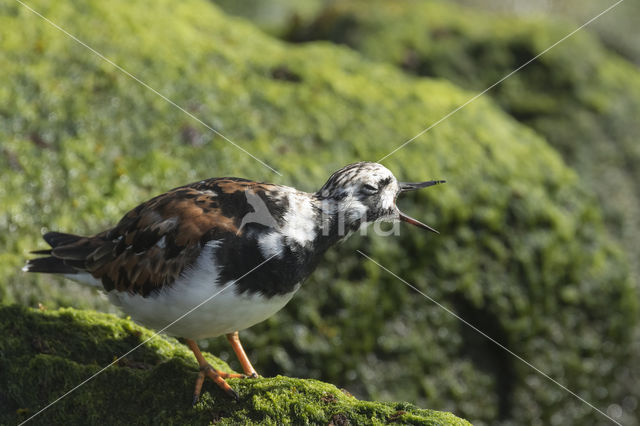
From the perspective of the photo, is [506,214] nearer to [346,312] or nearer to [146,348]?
[346,312]

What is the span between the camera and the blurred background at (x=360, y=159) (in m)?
7.07

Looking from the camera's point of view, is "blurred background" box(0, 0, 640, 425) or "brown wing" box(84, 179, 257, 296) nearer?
"brown wing" box(84, 179, 257, 296)

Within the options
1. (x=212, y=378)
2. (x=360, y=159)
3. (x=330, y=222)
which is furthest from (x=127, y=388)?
(x=360, y=159)

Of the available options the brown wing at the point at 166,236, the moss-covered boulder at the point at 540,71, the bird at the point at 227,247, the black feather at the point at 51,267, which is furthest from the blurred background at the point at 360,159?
the bird at the point at 227,247

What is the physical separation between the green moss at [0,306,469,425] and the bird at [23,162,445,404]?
7.7 inches

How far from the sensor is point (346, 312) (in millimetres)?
7328

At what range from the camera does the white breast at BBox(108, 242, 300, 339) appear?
4457mm

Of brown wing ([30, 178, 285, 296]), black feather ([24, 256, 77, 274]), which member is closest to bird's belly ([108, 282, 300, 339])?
brown wing ([30, 178, 285, 296])

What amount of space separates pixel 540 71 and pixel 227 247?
8.47m

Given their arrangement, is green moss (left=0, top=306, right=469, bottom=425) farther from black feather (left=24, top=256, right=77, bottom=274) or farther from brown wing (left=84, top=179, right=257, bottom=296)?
brown wing (left=84, top=179, right=257, bottom=296)

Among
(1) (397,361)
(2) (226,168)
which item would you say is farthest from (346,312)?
(2) (226,168)

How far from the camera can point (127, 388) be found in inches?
188

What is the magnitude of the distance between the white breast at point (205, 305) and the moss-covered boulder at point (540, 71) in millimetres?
7032

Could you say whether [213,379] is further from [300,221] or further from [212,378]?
[300,221]
